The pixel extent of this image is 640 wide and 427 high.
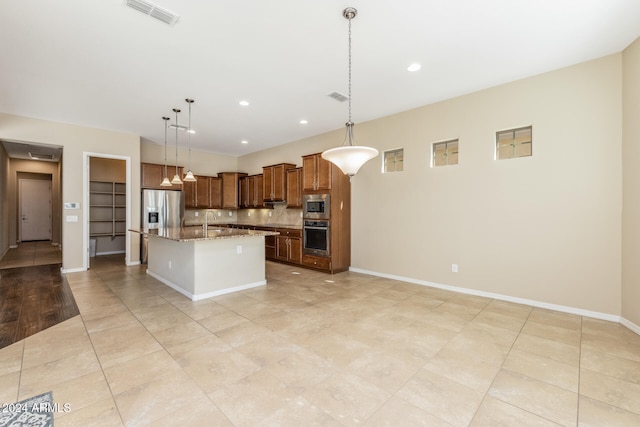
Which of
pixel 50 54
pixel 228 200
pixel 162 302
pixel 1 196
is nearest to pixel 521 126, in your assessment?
pixel 162 302

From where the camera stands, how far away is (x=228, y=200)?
8.43 meters

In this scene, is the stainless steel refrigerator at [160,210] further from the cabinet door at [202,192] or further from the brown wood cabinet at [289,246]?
the brown wood cabinet at [289,246]

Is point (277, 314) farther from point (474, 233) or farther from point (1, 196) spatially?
point (1, 196)

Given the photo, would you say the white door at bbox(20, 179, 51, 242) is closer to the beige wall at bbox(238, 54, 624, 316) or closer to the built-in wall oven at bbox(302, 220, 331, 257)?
the built-in wall oven at bbox(302, 220, 331, 257)

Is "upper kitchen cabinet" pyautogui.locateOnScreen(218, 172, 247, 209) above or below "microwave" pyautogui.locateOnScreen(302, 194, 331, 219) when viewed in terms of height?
above

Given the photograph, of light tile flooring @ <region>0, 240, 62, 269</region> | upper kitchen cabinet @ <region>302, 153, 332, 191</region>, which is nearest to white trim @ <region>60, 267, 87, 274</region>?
light tile flooring @ <region>0, 240, 62, 269</region>

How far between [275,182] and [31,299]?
4.78 m

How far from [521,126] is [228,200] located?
7199 millimetres

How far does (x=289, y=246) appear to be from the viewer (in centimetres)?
648

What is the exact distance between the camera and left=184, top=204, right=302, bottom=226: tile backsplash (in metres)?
7.37

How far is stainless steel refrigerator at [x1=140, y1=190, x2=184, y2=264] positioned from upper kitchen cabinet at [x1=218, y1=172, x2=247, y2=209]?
136 cm

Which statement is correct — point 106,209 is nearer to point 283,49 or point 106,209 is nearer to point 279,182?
point 279,182

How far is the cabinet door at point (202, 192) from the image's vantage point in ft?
26.1

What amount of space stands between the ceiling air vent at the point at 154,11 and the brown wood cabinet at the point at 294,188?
A: 4143 mm
